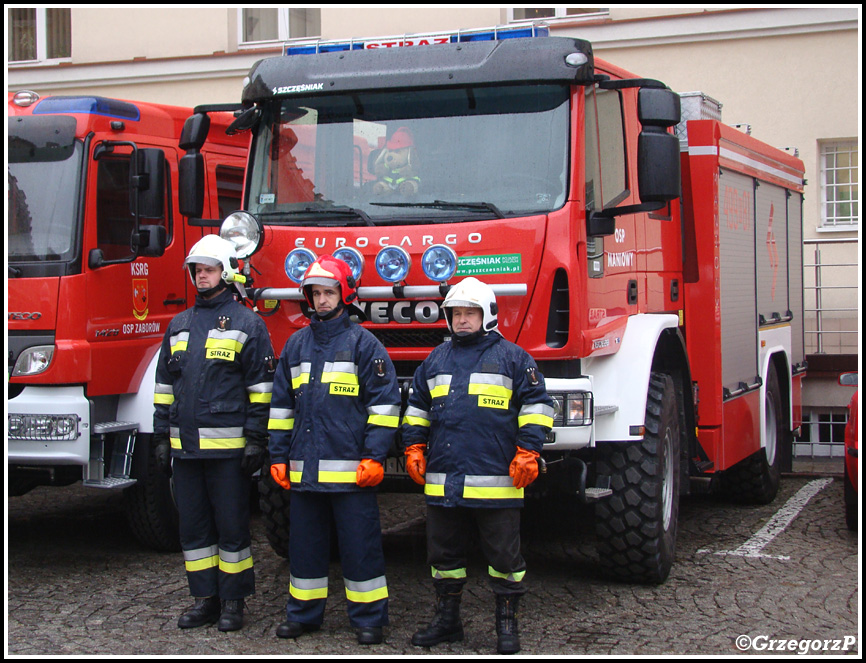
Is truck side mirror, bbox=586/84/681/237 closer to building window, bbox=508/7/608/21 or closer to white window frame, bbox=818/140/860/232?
white window frame, bbox=818/140/860/232

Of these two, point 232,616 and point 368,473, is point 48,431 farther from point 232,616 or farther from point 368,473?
point 368,473

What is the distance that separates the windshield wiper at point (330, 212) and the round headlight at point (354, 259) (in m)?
0.19

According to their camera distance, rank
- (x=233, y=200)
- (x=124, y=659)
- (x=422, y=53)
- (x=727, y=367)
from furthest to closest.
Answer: (x=233, y=200) < (x=727, y=367) < (x=422, y=53) < (x=124, y=659)

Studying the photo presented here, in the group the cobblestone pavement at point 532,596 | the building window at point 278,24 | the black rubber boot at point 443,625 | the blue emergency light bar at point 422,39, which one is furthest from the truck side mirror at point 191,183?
the building window at point 278,24

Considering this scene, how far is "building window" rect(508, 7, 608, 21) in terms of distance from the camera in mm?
13562

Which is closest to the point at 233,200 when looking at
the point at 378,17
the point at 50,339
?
the point at 50,339

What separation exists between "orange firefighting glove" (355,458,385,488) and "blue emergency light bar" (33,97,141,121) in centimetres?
325

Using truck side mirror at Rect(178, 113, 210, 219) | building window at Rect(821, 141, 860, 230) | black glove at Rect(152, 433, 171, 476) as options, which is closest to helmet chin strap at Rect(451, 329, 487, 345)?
black glove at Rect(152, 433, 171, 476)

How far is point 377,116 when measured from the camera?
590cm

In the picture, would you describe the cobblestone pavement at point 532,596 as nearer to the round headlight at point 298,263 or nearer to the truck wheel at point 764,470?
the truck wheel at point 764,470

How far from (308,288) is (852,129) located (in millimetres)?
9116

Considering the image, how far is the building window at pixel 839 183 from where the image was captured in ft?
41.3

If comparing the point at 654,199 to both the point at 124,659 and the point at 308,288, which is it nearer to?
the point at 308,288

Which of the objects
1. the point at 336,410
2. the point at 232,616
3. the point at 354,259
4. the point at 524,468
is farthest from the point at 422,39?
the point at 232,616
